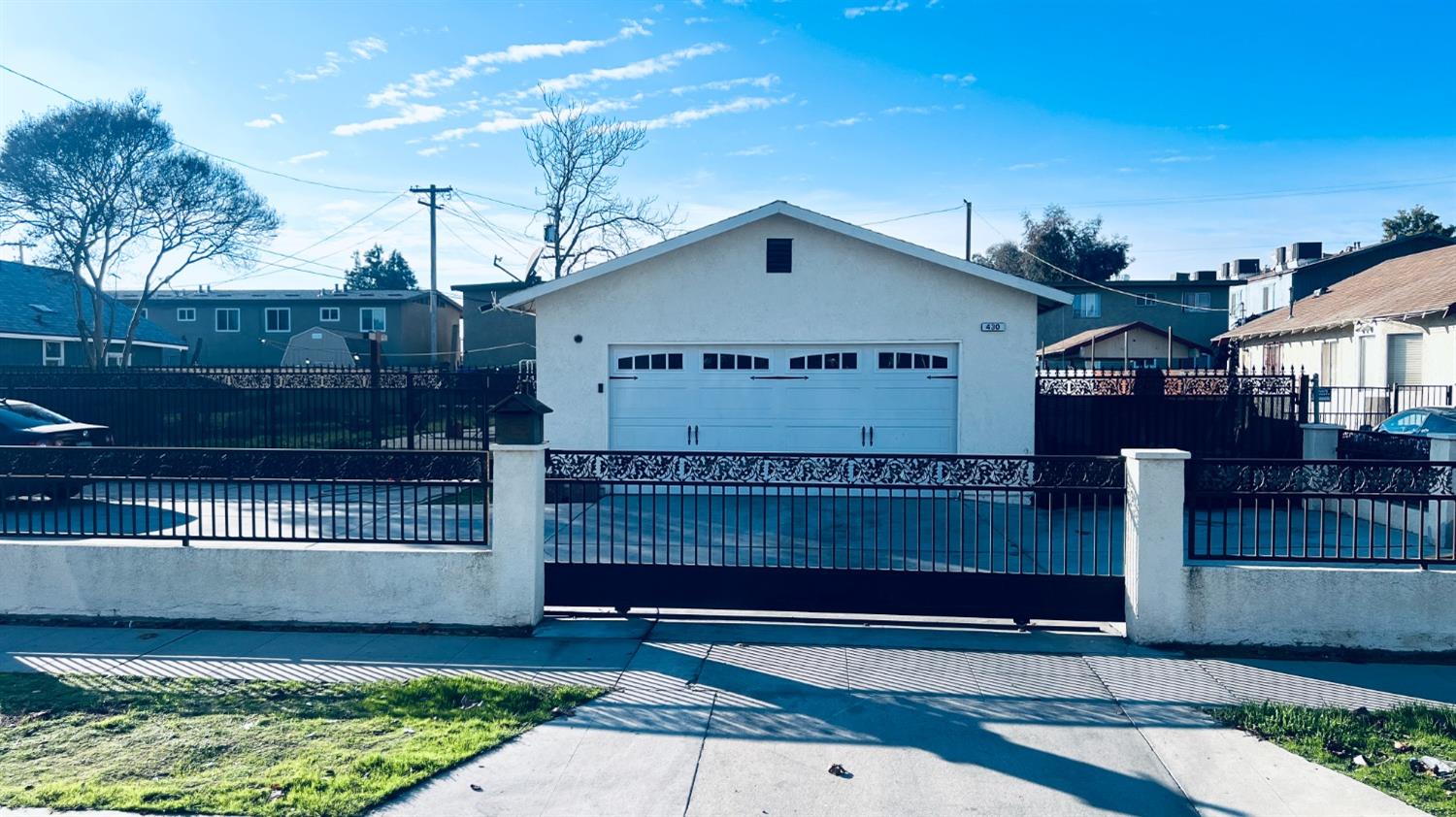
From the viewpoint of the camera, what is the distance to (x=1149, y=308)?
44.7 metres

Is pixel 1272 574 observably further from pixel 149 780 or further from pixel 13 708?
pixel 13 708

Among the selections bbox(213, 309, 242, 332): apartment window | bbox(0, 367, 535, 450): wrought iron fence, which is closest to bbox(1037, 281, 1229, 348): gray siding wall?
bbox(0, 367, 535, 450): wrought iron fence

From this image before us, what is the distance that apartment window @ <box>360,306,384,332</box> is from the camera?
140 feet

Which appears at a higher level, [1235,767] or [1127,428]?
[1127,428]

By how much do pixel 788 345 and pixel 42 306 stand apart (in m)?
31.6

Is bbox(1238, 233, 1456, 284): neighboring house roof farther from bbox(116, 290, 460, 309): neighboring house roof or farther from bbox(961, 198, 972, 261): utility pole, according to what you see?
bbox(116, 290, 460, 309): neighboring house roof

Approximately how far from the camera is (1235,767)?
4602 millimetres

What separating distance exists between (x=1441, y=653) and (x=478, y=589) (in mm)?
6682

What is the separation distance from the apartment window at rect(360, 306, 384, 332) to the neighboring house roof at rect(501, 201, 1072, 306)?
3071 centimetres

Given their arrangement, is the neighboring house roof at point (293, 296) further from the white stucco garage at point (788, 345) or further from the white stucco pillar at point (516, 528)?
the white stucco pillar at point (516, 528)

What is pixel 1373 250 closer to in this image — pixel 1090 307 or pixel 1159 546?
pixel 1090 307

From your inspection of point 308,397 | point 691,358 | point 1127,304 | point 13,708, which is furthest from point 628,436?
point 1127,304

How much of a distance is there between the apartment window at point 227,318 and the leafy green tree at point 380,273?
108ft

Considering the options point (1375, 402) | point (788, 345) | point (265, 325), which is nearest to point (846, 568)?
point (788, 345)
